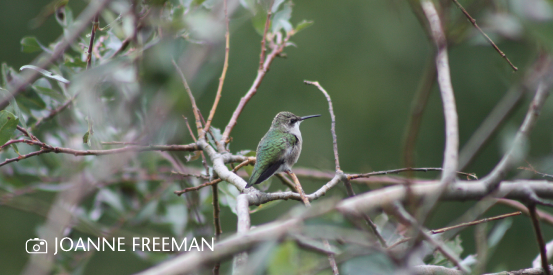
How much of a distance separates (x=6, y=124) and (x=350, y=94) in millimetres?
6617

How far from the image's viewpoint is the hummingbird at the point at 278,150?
7.71ft

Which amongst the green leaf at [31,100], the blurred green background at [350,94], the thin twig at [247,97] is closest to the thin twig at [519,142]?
the thin twig at [247,97]

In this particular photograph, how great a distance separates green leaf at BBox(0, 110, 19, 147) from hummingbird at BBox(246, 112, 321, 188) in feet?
3.31

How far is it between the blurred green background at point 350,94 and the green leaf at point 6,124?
173 inches

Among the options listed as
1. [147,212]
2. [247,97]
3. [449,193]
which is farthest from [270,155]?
[449,193]

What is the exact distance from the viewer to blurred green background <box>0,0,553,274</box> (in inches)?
243

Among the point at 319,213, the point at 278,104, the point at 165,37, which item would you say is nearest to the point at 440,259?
the point at 319,213

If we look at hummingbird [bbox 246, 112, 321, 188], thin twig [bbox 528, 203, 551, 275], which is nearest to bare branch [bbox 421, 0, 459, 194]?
thin twig [bbox 528, 203, 551, 275]

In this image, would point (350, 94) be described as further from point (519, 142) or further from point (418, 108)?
point (418, 108)

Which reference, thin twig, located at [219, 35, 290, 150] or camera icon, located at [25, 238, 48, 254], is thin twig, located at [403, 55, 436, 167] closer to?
camera icon, located at [25, 238, 48, 254]

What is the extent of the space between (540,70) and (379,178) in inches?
69.2

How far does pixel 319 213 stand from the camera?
2.25 ft

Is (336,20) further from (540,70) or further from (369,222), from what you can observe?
(540,70)

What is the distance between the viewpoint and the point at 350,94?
7715 mm
